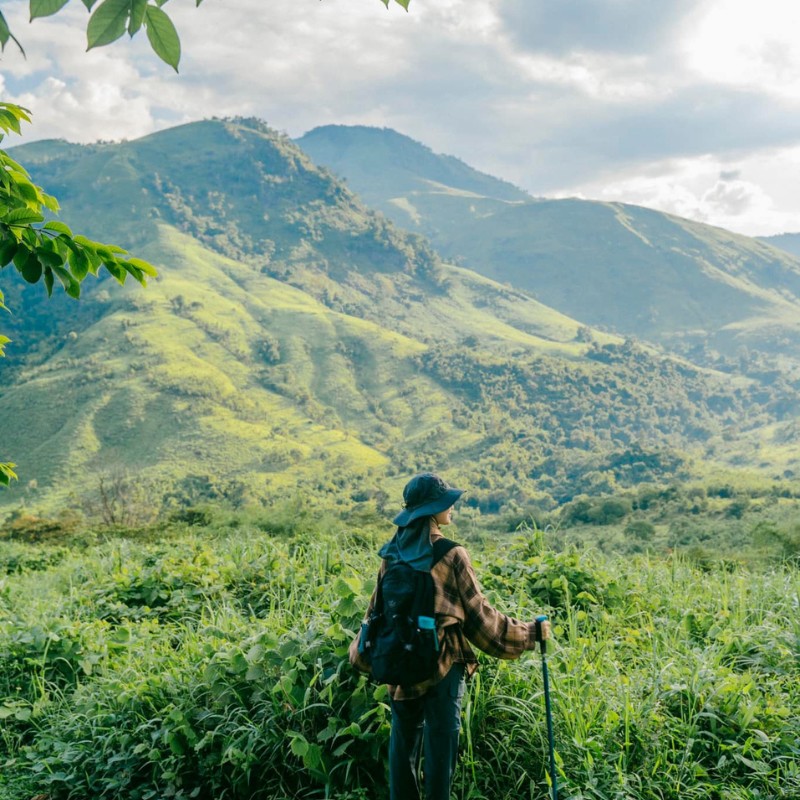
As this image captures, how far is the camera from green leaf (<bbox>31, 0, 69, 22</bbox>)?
1575mm

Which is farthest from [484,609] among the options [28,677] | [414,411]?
[414,411]

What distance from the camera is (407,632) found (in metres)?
3.17

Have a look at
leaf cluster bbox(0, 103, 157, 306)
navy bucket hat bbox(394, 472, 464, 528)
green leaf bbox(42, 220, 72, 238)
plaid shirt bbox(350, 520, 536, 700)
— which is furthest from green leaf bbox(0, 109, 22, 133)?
plaid shirt bbox(350, 520, 536, 700)

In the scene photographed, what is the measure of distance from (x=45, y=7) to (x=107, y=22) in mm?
126

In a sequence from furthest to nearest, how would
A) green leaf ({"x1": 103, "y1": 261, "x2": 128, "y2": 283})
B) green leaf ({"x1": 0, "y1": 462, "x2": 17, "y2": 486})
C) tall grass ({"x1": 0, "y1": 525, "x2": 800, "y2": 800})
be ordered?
tall grass ({"x1": 0, "y1": 525, "x2": 800, "y2": 800}) → green leaf ({"x1": 0, "y1": 462, "x2": 17, "y2": 486}) → green leaf ({"x1": 103, "y1": 261, "x2": 128, "y2": 283})

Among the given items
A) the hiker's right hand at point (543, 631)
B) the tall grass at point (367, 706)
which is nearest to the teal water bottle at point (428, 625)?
the hiker's right hand at point (543, 631)

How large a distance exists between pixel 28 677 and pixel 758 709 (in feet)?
16.8

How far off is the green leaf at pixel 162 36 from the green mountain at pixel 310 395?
7057cm

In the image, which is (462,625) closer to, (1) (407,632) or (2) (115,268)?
(1) (407,632)

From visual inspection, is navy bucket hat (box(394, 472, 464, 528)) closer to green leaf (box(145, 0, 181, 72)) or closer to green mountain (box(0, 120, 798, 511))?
green leaf (box(145, 0, 181, 72))

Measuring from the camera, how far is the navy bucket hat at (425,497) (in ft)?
10.8

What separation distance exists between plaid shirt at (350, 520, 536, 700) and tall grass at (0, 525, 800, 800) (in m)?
0.61

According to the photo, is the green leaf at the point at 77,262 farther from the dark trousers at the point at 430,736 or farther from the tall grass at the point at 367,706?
the tall grass at the point at 367,706

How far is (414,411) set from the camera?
127312 millimetres
